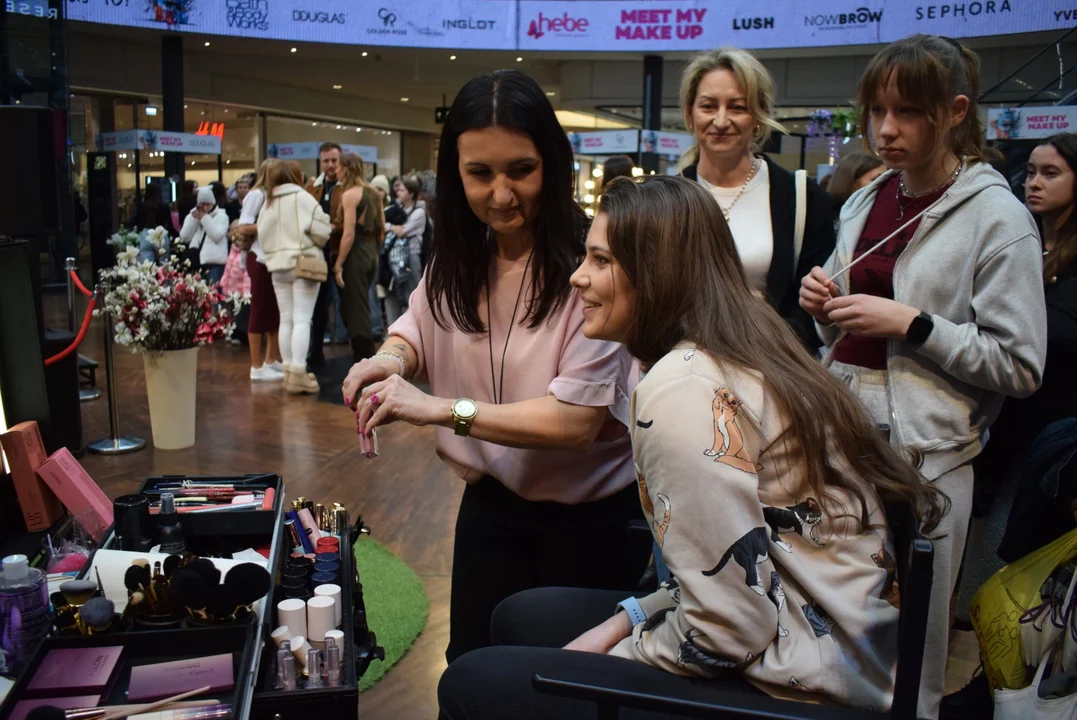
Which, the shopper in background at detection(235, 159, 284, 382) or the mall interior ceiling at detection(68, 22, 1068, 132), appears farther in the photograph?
the mall interior ceiling at detection(68, 22, 1068, 132)

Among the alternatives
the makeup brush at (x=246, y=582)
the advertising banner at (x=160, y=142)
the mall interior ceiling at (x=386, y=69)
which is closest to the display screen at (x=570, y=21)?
the mall interior ceiling at (x=386, y=69)

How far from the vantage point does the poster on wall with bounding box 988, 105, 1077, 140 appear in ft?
31.9

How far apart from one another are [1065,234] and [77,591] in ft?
9.54

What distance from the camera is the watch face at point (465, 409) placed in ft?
5.15

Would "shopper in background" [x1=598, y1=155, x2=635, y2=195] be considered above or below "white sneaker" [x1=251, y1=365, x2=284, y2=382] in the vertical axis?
above

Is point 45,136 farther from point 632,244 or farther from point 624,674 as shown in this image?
point 624,674

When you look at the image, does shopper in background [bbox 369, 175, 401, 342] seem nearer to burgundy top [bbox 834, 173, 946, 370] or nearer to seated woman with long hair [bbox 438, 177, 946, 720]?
burgundy top [bbox 834, 173, 946, 370]

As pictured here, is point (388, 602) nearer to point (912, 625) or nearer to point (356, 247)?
point (912, 625)

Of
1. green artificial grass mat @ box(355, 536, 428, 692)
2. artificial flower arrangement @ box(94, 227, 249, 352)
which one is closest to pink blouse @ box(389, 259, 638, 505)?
green artificial grass mat @ box(355, 536, 428, 692)

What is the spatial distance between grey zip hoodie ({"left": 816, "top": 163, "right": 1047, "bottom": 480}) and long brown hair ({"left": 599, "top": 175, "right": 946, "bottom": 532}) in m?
0.49

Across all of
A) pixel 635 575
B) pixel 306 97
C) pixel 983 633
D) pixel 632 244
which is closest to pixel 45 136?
pixel 632 244

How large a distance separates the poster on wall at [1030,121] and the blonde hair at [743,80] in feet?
27.8

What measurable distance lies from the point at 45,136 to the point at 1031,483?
7.68ft

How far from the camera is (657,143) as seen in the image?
15.9 m
